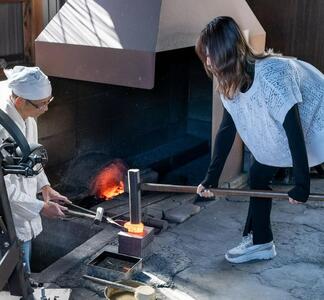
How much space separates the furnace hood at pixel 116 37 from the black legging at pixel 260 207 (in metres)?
1.19

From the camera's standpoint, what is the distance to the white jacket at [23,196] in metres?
3.11

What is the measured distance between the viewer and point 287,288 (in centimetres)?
394

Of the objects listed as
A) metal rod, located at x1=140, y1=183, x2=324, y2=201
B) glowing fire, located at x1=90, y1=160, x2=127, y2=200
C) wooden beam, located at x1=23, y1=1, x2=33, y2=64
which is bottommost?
glowing fire, located at x1=90, y1=160, x2=127, y2=200

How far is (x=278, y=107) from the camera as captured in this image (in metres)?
3.32

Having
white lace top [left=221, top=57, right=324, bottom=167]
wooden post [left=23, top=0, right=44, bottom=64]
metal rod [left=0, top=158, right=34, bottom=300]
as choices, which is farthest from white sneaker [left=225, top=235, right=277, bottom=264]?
wooden post [left=23, top=0, right=44, bottom=64]

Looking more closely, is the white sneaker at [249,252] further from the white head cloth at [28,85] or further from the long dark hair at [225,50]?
the white head cloth at [28,85]

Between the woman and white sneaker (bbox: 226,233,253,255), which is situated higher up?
the woman

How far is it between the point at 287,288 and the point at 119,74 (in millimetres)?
2266

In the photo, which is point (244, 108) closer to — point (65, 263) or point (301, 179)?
point (301, 179)

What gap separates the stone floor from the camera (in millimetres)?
3885

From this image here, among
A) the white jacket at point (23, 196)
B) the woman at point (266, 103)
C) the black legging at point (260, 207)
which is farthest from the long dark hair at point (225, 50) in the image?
the white jacket at point (23, 196)

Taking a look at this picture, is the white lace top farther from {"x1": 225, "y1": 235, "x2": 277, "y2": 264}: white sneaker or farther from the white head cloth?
the white head cloth

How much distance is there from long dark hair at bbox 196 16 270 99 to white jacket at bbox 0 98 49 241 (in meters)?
1.18

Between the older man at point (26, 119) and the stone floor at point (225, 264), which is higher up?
the older man at point (26, 119)
